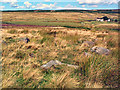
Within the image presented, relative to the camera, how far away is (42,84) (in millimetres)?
3070

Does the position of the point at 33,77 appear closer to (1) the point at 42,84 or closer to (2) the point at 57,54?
(1) the point at 42,84

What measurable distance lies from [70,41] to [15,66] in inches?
196

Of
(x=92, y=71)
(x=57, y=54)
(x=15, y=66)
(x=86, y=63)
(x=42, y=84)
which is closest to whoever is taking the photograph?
(x=42, y=84)

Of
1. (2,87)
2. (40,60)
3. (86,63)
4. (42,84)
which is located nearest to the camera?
(2,87)

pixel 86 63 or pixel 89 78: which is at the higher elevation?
pixel 86 63

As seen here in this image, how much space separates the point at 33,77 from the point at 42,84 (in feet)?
1.33

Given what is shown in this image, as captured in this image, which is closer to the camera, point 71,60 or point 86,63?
point 86,63

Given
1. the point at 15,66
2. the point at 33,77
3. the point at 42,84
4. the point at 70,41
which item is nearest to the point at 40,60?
the point at 15,66

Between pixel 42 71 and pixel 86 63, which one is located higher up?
pixel 86 63

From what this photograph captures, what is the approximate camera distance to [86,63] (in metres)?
3.49

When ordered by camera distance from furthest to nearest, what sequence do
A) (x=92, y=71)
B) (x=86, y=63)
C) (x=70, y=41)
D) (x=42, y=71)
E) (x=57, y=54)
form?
1. (x=70, y=41)
2. (x=57, y=54)
3. (x=42, y=71)
4. (x=86, y=63)
5. (x=92, y=71)

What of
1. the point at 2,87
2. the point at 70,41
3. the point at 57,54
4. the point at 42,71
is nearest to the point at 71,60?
the point at 57,54

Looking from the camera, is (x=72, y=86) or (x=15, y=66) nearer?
(x=72, y=86)

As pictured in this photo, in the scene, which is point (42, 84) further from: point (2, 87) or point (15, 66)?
point (15, 66)
